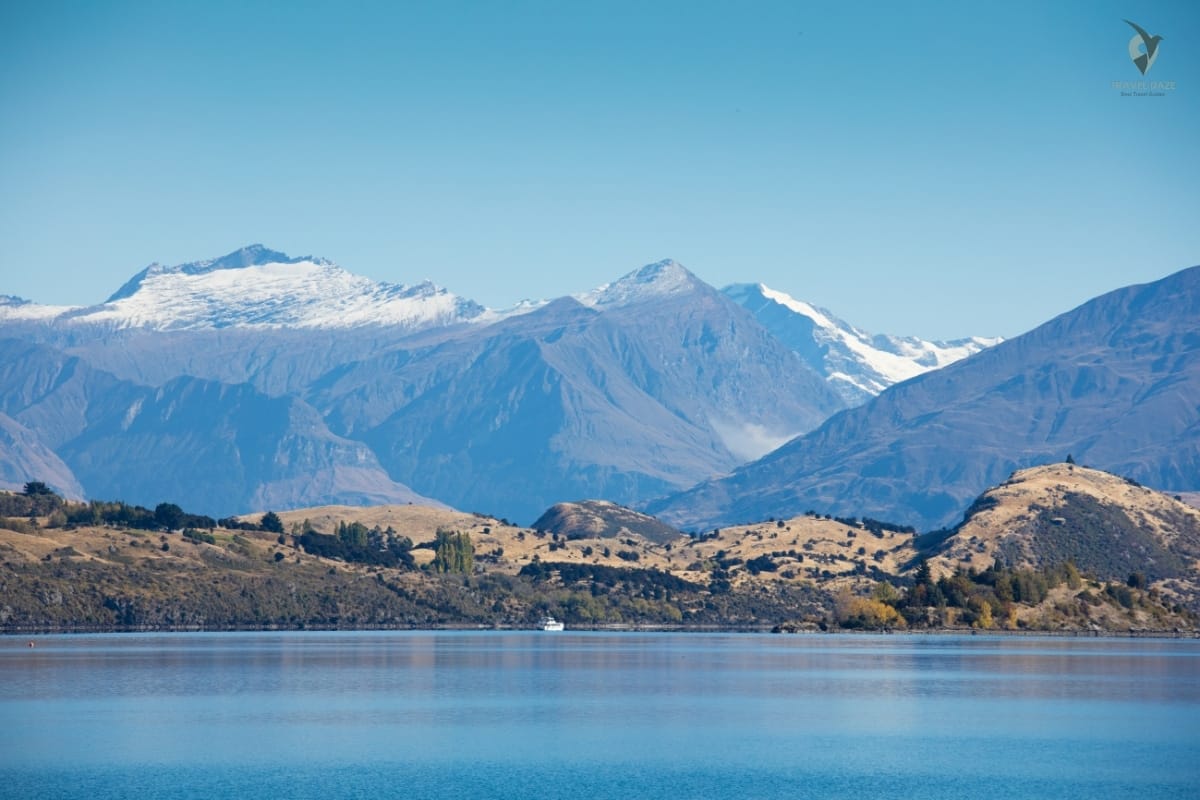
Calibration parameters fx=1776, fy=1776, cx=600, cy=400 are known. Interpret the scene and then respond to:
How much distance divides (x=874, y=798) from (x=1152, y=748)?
31709 mm

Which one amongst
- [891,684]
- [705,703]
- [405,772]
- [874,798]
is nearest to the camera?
[874,798]

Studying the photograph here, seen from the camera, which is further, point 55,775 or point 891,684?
point 891,684

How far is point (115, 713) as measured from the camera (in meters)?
153

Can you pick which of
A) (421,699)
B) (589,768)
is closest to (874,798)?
(589,768)

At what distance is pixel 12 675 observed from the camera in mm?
196500

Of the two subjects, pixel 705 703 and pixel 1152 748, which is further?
pixel 705 703

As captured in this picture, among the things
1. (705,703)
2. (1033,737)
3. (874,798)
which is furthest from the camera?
(705,703)

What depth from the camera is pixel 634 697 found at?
582 ft

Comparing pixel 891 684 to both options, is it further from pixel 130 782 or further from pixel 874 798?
pixel 130 782

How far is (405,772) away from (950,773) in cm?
3700

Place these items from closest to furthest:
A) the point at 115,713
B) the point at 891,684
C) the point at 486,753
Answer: the point at 486,753 < the point at 115,713 < the point at 891,684

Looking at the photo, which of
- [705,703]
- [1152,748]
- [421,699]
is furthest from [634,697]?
[1152,748]

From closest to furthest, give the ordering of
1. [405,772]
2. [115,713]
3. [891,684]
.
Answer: [405,772] < [115,713] < [891,684]

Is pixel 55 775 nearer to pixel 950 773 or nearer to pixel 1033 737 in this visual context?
pixel 950 773
